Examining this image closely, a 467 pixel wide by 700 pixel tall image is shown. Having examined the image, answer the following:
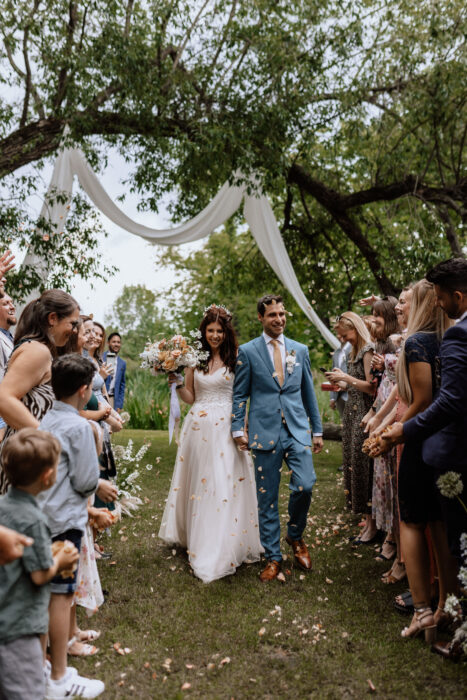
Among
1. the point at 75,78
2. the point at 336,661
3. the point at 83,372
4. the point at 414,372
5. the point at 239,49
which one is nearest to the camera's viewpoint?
the point at 83,372

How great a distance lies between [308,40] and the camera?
8.95 m

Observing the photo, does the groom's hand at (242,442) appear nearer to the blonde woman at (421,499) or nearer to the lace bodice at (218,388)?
the lace bodice at (218,388)

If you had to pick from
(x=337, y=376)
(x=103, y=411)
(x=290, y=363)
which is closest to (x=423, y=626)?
(x=290, y=363)

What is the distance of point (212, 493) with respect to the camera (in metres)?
4.55

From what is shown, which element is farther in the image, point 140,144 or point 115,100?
point 140,144

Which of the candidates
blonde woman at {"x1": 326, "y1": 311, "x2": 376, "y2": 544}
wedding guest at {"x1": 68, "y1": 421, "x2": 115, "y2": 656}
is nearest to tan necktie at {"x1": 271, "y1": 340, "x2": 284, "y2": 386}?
blonde woman at {"x1": 326, "y1": 311, "x2": 376, "y2": 544}

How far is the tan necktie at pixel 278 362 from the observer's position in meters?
4.56

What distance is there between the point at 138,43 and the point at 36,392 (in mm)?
6698

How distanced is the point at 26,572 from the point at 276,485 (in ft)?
8.36

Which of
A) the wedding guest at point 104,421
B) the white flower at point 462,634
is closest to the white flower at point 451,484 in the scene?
the white flower at point 462,634

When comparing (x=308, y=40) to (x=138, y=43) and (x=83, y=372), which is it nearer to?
(x=138, y=43)

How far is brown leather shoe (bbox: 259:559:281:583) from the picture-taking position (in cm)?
421

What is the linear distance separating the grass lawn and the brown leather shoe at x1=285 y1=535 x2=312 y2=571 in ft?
0.27

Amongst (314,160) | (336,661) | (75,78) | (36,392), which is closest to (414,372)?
(336,661)
